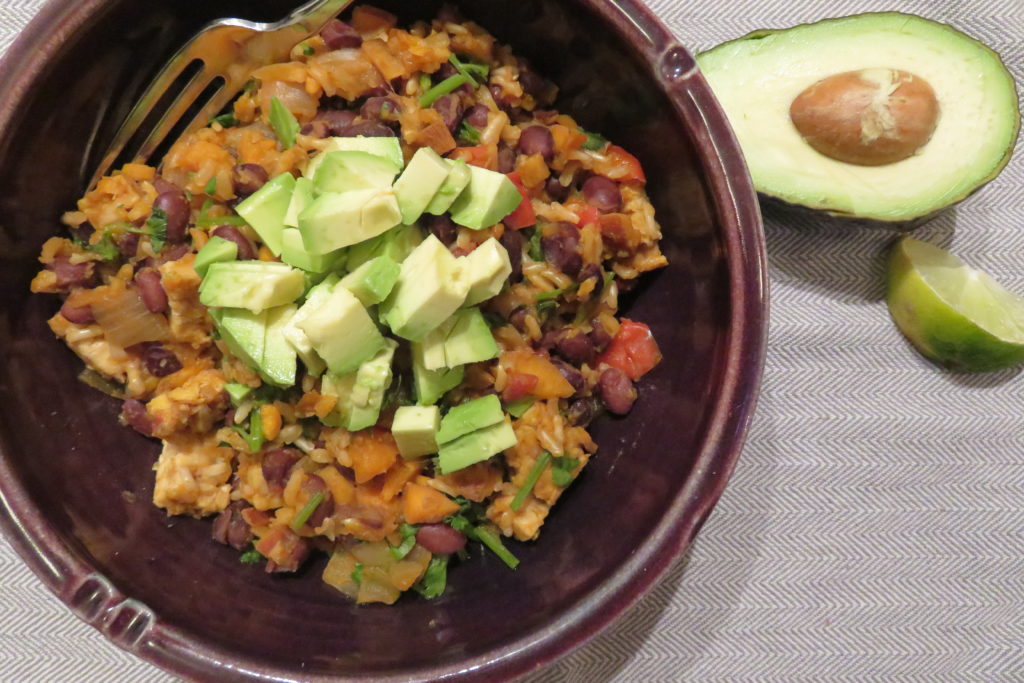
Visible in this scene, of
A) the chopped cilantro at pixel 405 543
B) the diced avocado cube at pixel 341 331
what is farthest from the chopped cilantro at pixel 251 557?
the diced avocado cube at pixel 341 331

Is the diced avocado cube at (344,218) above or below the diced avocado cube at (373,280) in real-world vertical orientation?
above

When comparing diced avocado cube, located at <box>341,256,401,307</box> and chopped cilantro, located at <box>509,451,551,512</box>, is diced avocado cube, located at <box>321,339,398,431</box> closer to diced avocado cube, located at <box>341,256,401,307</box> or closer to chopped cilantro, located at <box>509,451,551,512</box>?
diced avocado cube, located at <box>341,256,401,307</box>

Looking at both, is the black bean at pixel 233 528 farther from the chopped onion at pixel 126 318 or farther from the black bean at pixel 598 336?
the black bean at pixel 598 336

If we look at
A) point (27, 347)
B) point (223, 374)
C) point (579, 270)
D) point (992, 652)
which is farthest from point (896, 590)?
point (27, 347)

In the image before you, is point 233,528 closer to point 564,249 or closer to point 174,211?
point 174,211

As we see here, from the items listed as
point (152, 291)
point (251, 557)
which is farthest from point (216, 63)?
point (251, 557)

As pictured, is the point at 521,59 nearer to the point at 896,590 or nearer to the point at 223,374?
the point at 223,374
